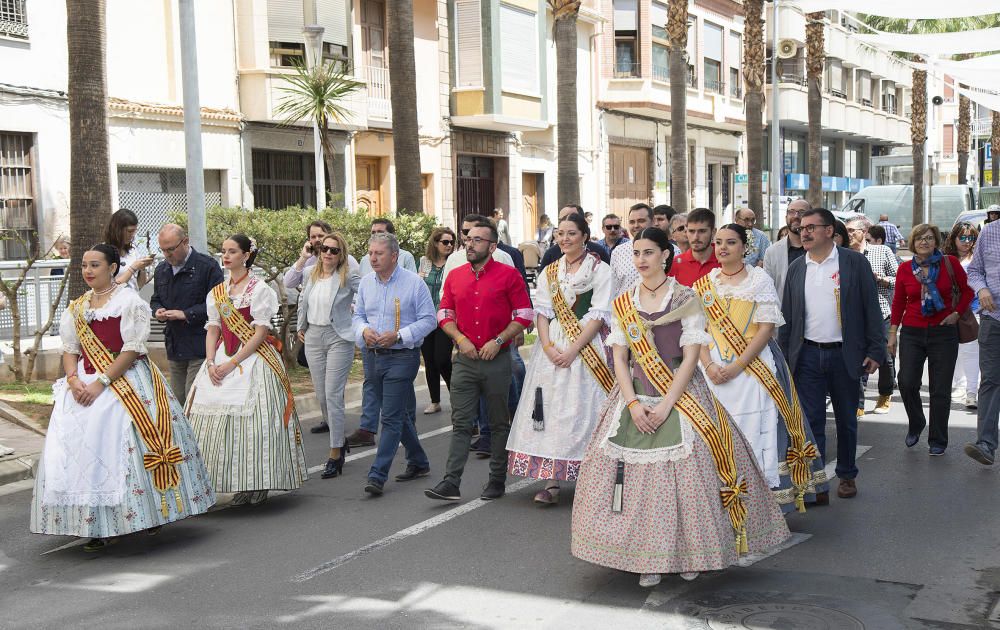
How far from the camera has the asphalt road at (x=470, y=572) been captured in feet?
18.1

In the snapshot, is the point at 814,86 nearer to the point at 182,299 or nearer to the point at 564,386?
the point at 182,299

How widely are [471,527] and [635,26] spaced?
3464 cm

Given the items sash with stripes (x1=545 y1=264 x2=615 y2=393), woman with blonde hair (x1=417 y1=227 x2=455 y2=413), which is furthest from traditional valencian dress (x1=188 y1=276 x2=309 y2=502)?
woman with blonde hair (x1=417 y1=227 x2=455 y2=413)

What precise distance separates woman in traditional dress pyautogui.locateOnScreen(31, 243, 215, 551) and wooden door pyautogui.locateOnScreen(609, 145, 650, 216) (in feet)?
109

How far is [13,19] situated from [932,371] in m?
15.6

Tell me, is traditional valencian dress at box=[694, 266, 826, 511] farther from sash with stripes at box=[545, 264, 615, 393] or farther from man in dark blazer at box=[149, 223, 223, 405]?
man in dark blazer at box=[149, 223, 223, 405]

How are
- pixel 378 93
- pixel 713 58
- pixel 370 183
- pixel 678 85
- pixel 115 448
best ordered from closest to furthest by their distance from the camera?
pixel 115 448 → pixel 378 93 → pixel 370 183 → pixel 678 85 → pixel 713 58

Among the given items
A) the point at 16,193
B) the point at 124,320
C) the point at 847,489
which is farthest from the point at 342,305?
the point at 16,193

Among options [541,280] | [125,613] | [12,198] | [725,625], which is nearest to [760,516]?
[725,625]

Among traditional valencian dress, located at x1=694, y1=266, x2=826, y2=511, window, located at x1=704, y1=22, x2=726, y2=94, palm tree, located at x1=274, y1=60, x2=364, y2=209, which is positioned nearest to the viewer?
traditional valencian dress, located at x1=694, y1=266, x2=826, y2=511

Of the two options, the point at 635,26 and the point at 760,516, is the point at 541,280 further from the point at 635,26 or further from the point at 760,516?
the point at 635,26

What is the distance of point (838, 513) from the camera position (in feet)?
24.5

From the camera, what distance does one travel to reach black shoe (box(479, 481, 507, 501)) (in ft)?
26.3

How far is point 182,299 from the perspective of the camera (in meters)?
9.04
